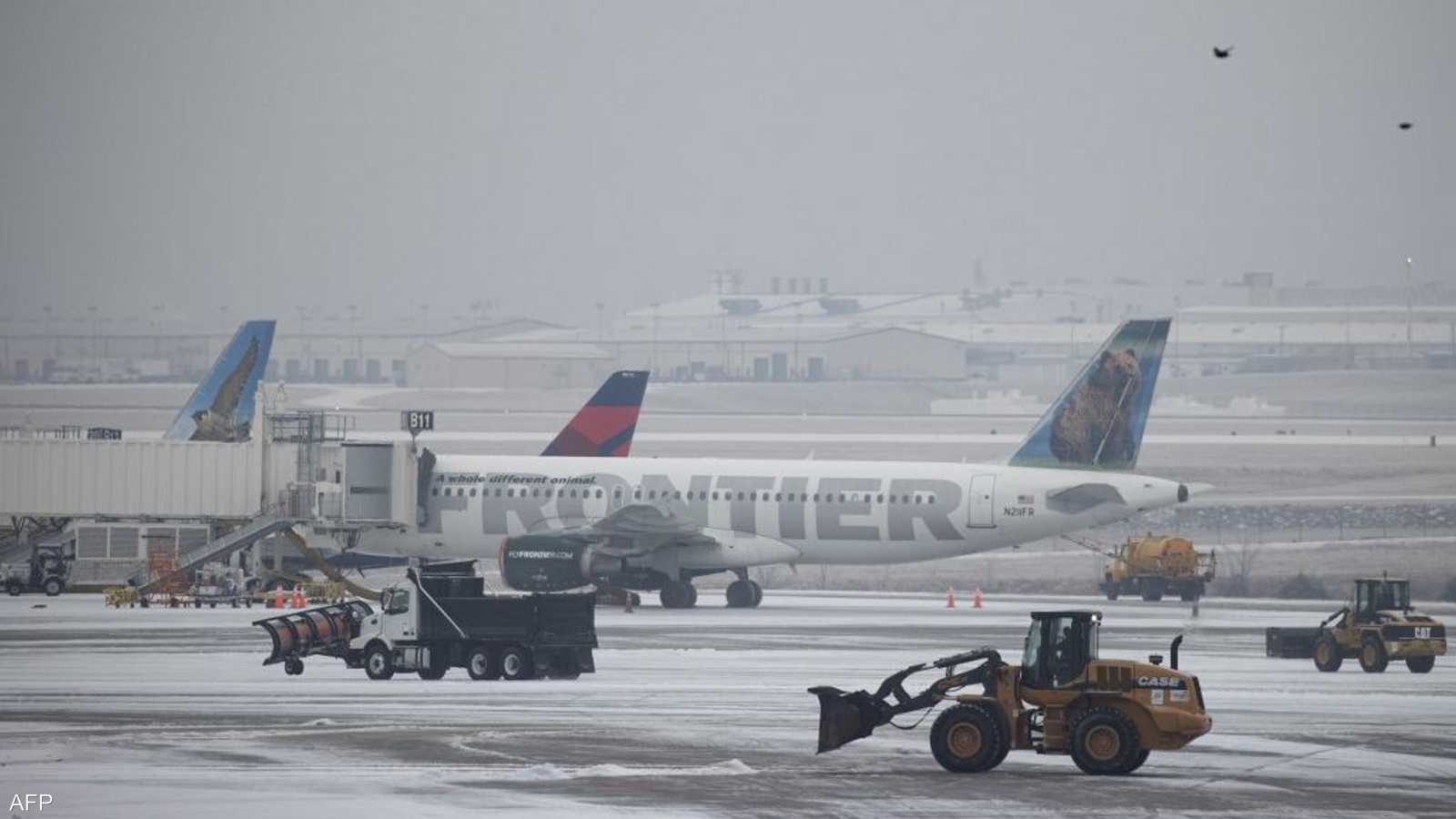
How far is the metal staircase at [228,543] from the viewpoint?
6588 centimetres

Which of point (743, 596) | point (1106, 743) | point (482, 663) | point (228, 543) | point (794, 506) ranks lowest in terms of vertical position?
point (1106, 743)

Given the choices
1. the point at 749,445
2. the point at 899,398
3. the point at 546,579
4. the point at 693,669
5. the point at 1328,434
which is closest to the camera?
the point at 693,669

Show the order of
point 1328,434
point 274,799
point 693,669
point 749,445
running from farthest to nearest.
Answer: point 1328,434 < point 749,445 < point 693,669 < point 274,799

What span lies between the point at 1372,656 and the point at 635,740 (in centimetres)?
1947

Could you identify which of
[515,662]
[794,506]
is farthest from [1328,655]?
[794,506]

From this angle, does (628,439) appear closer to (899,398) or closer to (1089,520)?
(1089,520)

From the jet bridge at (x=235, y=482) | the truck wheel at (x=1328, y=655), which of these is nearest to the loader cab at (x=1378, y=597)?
the truck wheel at (x=1328, y=655)

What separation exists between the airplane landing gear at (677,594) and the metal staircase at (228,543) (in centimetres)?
1044

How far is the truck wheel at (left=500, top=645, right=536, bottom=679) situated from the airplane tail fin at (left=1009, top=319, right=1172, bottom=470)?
82.5 feet

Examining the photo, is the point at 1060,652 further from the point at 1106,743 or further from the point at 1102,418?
the point at 1102,418

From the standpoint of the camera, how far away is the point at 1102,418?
67.2 meters

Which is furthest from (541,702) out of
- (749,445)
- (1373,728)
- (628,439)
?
(749,445)

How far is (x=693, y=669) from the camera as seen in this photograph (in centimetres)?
4762

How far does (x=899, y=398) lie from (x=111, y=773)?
163245 mm
